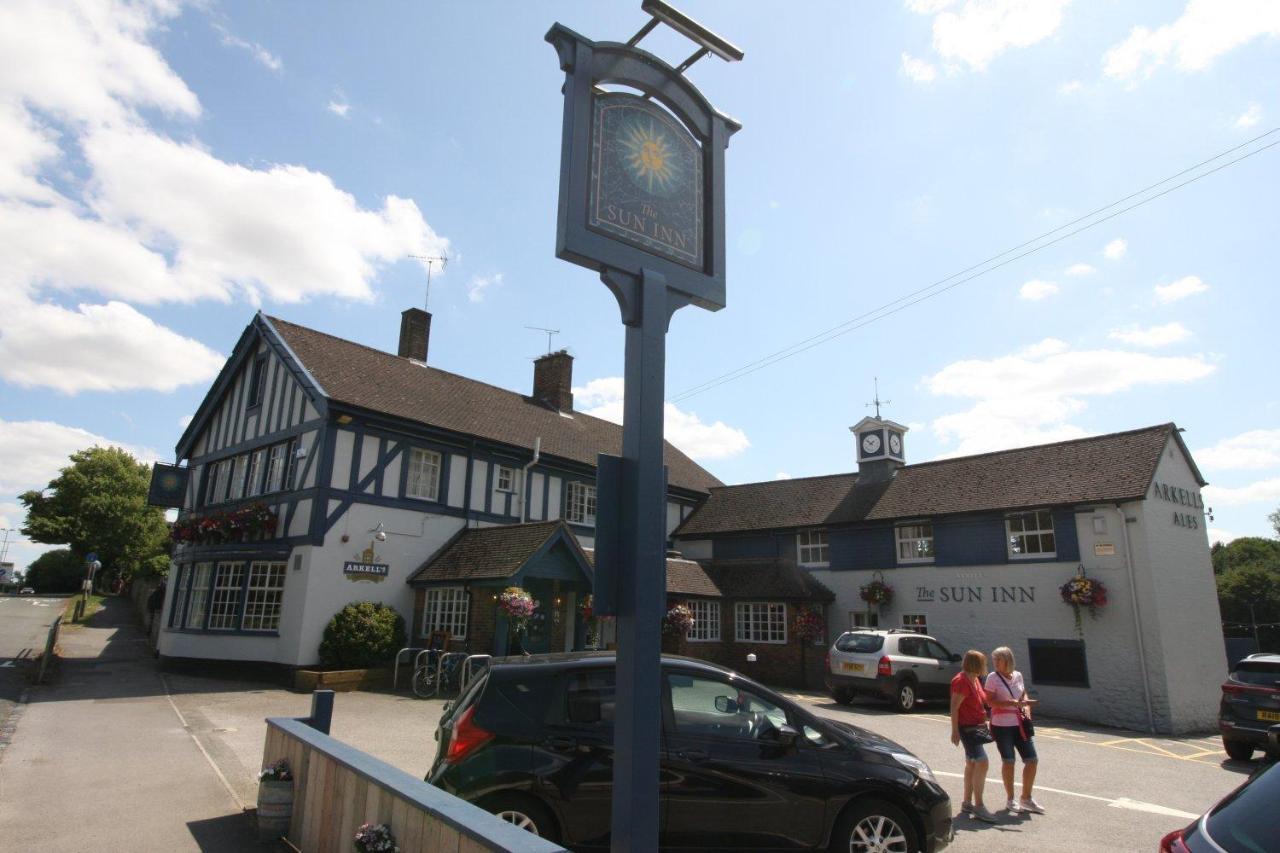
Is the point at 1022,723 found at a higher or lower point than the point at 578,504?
lower

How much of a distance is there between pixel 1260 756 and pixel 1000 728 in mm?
8909

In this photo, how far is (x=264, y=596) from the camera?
19.2 metres

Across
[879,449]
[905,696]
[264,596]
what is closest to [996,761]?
[905,696]

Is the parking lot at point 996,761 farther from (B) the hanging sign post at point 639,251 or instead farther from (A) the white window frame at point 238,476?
(A) the white window frame at point 238,476

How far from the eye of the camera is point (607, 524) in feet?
12.0

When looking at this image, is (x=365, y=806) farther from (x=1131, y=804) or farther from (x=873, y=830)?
(x=1131, y=804)

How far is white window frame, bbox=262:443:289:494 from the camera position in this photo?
20234mm

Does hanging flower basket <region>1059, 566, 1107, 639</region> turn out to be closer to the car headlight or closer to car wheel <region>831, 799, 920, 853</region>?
the car headlight

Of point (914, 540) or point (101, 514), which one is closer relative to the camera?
point (914, 540)

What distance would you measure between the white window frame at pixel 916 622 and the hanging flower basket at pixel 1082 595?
12.3 ft

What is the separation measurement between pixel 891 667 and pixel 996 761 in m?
5.73

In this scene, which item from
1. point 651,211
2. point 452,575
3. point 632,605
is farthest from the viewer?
point 452,575

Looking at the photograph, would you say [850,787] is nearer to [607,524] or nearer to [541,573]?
[607,524]

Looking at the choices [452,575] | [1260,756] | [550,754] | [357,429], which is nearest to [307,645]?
[452,575]
